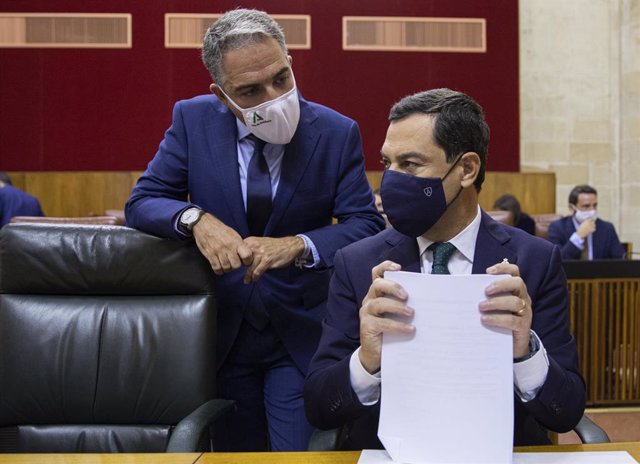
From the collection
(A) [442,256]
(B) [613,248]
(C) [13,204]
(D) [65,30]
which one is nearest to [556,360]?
(A) [442,256]

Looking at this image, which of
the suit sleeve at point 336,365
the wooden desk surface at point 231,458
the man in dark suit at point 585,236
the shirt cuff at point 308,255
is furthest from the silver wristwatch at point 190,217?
the man in dark suit at point 585,236

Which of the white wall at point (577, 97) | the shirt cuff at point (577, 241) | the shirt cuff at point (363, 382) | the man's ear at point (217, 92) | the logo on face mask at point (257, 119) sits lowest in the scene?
the shirt cuff at point (363, 382)

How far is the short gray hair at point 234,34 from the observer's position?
6.11ft

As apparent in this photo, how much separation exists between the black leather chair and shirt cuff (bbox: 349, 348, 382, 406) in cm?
51

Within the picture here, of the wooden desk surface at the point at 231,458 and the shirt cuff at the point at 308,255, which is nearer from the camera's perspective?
the wooden desk surface at the point at 231,458

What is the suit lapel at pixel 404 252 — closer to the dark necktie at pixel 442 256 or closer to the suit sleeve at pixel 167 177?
the dark necktie at pixel 442 256

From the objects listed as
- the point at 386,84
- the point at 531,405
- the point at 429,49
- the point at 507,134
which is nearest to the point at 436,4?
the point at 429,49

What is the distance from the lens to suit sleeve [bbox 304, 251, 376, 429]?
1.49 metres

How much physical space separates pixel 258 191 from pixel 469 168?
2.03 feet

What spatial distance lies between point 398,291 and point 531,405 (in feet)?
1.31

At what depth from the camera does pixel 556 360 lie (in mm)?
1545

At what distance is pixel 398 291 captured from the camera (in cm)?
122

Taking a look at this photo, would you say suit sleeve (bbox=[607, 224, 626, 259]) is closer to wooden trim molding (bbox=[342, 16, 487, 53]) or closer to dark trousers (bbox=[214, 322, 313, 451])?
wooden trim molding (bbox=[342, 16, 487, 53])

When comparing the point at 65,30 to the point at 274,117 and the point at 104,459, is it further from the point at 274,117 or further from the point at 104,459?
the point at 104,459
